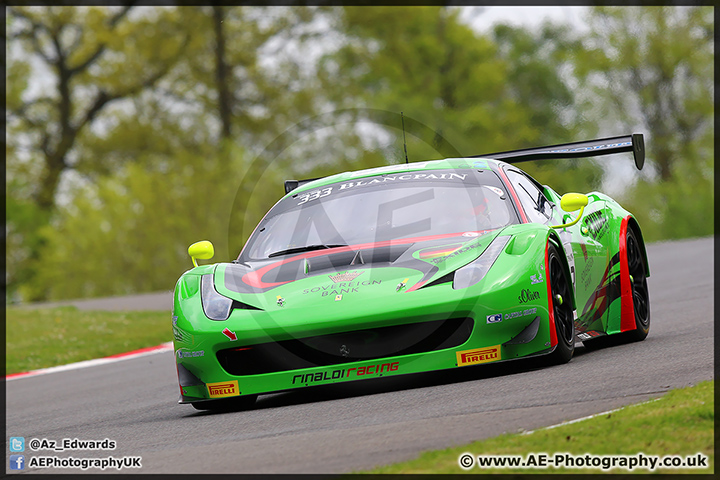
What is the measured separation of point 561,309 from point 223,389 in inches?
78.3

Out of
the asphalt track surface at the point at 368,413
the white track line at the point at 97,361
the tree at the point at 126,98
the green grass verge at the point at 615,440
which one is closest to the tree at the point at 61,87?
the tree at the point at 126,98

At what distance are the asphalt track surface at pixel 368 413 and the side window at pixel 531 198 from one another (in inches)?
37.6

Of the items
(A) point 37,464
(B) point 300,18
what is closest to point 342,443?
(A) point 37,464

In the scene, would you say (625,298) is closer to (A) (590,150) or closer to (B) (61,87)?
(A) (590,150)

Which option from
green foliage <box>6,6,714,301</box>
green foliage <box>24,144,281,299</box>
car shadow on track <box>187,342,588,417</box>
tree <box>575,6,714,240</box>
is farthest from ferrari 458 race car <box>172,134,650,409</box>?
tree <box>575,6,714,240</box>

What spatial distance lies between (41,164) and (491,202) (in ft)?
115

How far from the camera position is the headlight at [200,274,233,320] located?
5.62 m

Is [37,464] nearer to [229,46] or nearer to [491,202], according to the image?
[491,202]

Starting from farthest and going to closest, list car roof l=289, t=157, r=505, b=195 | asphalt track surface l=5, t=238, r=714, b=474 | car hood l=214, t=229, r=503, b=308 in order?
1. car roof l=289, t=157, r=505, b=195
2. car hood l=214, t=229, r=503, b=308
3. asphalt track surface l=5, t=238, r=714, b=474

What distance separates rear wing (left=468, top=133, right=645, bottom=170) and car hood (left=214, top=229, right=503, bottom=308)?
2.01 m

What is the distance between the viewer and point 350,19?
124 feet

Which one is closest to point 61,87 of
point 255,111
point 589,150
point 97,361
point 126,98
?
point 126,98

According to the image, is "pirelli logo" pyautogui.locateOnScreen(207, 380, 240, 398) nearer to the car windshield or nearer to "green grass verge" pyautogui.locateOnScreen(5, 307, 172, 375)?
the car windshield

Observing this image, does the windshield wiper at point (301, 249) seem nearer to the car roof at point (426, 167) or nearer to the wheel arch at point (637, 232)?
the car roof at point (426, 167)
